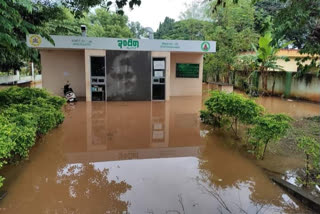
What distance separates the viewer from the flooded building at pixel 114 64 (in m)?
11.7

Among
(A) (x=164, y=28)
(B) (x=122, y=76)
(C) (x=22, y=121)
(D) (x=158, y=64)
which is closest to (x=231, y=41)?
(D) (x=158, y=64)

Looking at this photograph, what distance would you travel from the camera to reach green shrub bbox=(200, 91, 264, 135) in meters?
5.54

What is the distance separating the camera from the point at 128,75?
480 inches

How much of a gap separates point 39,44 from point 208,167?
10241mm

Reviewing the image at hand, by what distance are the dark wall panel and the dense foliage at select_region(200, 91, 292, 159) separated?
5.28 meters

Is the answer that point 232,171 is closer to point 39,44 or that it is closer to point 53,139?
point 53,139

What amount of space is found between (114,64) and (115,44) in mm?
949

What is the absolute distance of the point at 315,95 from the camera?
1229 cm

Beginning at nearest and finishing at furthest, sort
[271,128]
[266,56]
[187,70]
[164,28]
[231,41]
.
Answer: [271,128], [266,56], [187,70], [231,41], [164,28]

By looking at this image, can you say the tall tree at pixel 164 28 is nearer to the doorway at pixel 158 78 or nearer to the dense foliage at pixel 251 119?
the doorway at pixel 158 78

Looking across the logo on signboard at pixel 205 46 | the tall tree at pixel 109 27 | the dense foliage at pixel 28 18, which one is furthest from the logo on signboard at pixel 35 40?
the tall tree at pixel 109 27

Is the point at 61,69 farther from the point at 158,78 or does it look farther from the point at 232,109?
the point at 232,109

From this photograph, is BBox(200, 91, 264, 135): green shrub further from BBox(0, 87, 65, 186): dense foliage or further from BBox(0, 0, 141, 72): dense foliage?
BBox(0, 87, 65, 186): dense foliage

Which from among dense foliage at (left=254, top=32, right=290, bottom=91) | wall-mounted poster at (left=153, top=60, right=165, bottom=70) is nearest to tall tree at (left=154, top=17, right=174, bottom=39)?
dense foliage at (left=254, top=32, right=290, bottom=91)
